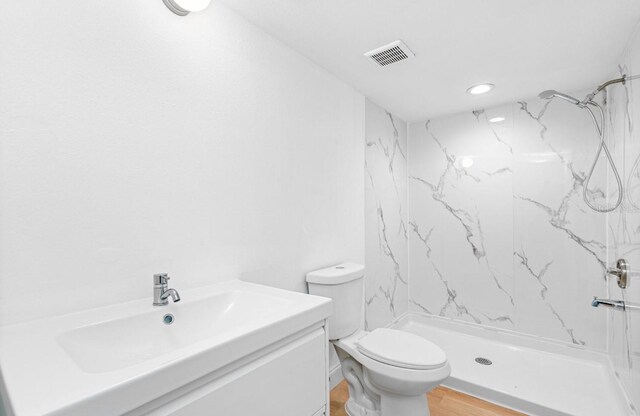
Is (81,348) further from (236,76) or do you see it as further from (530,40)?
(530,40)

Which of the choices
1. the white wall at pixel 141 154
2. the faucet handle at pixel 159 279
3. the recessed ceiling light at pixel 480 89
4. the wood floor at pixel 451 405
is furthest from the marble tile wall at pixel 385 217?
the faucet handle at pixel 159 279

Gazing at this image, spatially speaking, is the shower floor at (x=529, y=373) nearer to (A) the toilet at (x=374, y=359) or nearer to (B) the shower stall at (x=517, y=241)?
(B) the shower stall at (x=517, y=241)

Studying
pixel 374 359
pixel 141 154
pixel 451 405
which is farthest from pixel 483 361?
pixel 141 154

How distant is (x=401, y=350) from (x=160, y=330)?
46.2 inches

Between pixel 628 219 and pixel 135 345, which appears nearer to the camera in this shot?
pixel 135 345

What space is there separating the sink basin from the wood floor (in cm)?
117

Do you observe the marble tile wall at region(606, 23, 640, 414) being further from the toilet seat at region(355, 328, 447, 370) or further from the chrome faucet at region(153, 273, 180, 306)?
the chrome faucet at region(153, 273, 180, 306)

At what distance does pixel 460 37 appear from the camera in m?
1.68

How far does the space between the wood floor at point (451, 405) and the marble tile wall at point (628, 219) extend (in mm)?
662

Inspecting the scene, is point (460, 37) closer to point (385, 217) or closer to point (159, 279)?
point (385, 217)

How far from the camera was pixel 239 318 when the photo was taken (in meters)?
1.10

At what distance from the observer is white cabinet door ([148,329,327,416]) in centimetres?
68

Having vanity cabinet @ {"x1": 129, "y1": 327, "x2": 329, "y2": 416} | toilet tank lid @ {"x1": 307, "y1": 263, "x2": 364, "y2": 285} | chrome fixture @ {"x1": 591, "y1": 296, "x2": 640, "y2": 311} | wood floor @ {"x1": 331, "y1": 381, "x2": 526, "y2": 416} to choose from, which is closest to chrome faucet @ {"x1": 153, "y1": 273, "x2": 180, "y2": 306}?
vanity cabinet @ {"x1": 129, "y1": 327, "x2": 329, "y2": 416}

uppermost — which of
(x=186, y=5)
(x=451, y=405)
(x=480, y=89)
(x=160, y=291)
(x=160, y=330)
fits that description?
(x=480, y=89)
